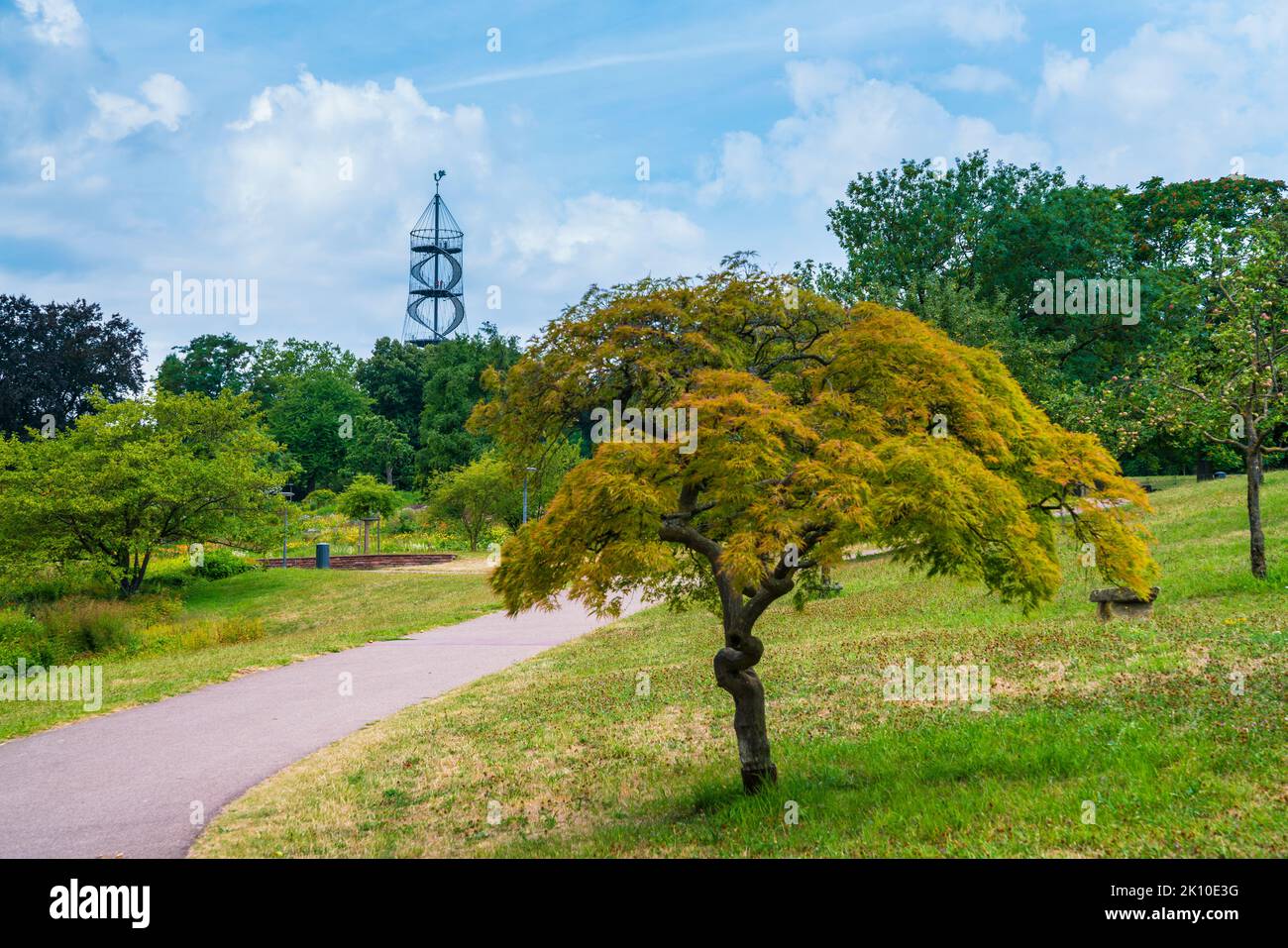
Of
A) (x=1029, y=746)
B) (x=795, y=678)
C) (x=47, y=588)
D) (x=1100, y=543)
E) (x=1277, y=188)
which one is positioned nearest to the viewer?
(x=1100, y=543)

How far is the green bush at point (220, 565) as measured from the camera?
36.7 meters

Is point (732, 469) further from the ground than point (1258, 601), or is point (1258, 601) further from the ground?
point (732, 469)

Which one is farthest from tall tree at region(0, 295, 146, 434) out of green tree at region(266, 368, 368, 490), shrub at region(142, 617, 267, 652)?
shrub at region(142, 617, 267, 652)

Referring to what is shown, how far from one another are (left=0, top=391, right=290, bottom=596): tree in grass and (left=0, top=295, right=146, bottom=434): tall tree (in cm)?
2291

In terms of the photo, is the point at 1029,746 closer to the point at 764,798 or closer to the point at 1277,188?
the point at 764,798

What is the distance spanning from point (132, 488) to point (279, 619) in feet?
23.9

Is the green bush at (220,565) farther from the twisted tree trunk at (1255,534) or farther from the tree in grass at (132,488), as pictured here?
the twisted tree trunk at (1255,534)

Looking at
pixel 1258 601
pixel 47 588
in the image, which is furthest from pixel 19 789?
pixel 47 588

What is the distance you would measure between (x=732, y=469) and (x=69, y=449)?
32702 millimetres

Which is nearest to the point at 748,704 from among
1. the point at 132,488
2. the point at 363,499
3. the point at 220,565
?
the point at 132,488

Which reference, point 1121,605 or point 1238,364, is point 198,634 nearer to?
point 1121,605

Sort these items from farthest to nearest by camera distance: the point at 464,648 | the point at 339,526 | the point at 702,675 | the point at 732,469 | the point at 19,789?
1. the point at 339,526
2. the point at 464,648
3. the point at 702,675
4. the point at 19,789
5. the point at 732,469

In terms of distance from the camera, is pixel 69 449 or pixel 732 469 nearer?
pixel 732 469

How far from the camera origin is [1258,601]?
1425 centimetres
